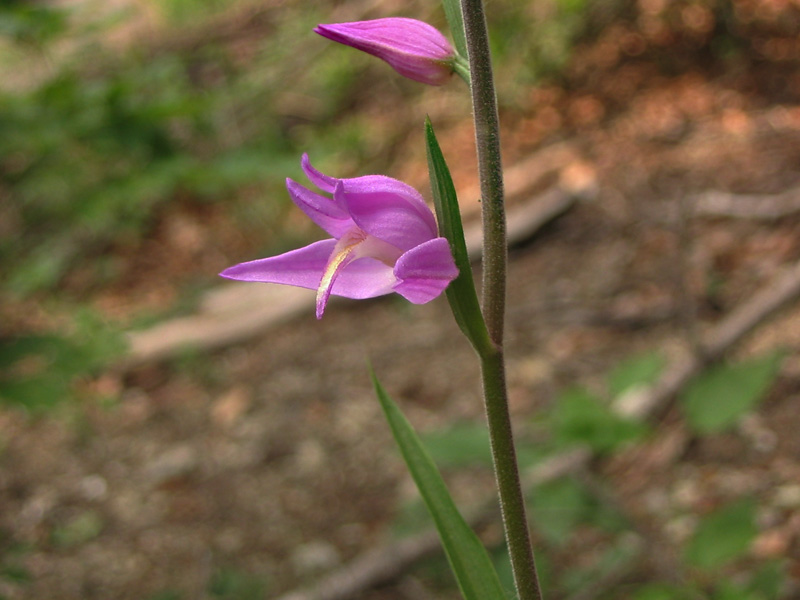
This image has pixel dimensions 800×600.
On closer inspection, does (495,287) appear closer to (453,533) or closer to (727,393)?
(453,533)

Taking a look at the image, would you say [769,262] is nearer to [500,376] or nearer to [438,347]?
[438,347]

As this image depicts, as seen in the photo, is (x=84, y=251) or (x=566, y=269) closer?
(x=566, y=269)

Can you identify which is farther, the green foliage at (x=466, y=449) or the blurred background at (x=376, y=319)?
the blurred background at (x=376, y=319)

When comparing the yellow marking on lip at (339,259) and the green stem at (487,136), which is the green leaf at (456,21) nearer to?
the green stem at (487,136)

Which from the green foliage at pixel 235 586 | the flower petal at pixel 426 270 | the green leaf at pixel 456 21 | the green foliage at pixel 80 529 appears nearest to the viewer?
the flower petal at pixel 426 270

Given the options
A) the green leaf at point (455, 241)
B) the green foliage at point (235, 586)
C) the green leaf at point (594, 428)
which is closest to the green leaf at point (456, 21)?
the green leaf at point (455, 241)

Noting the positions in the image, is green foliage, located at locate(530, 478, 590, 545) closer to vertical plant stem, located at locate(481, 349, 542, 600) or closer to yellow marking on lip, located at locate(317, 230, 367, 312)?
vertical plant stem, located at locate(481, 349, 542, 600)

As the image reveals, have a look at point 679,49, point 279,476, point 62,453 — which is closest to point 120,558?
point 279,476
